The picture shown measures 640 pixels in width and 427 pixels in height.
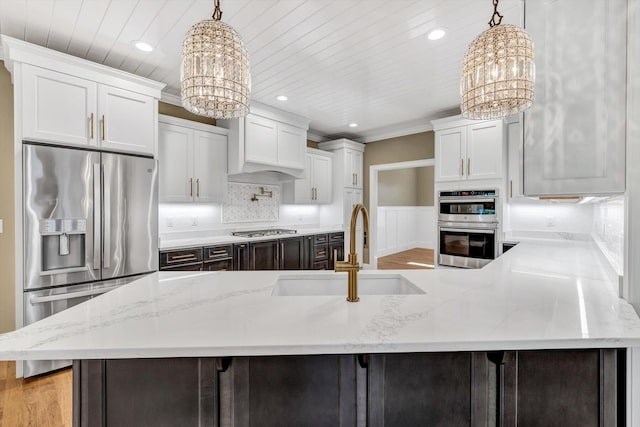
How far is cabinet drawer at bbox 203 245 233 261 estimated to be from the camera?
3.32 m

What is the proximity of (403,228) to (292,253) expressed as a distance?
468 centimetres

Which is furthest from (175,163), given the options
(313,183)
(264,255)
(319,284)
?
(319,284)

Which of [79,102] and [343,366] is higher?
[79,102]

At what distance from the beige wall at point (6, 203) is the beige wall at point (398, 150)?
15.7 ft

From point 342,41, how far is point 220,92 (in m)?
1.50

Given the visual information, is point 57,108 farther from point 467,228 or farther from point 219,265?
point 467,228

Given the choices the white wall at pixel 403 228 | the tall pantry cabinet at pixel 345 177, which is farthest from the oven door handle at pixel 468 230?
the white wall at pixel 403 228

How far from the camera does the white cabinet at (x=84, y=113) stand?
2.28 meters

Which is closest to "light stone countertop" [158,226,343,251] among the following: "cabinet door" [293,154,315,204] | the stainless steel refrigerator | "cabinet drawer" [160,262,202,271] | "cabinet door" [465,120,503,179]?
"cabinet drawer" [160,262,202,271]

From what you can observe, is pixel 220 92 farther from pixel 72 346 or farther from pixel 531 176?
pixel 531 176

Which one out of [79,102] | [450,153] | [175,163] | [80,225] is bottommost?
[80,225]

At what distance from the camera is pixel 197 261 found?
324 cm

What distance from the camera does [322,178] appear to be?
532cm

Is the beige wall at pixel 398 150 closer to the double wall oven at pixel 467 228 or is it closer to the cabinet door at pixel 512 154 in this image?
the double wall oven at pixel 467 228
